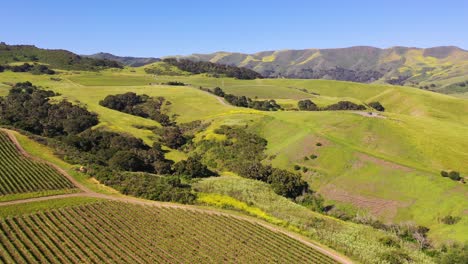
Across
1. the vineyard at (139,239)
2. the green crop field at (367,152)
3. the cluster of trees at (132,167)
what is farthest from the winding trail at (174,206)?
the green crop field at (367,152)

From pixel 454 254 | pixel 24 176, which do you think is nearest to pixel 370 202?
pixel 454 254

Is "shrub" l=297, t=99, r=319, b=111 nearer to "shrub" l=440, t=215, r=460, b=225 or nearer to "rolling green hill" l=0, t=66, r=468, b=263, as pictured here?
"rolling green hill" l=0, t=66, r=468, b=263

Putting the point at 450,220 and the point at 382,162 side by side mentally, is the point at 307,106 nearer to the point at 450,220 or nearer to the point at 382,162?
the point at 382,162

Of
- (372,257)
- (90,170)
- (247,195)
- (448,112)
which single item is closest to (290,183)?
(247,195)

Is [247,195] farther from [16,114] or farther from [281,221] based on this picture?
[16,114]

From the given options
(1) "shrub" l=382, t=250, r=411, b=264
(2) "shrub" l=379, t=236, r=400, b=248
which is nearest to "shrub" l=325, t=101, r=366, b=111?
(2) "shrub" l=379, t=236, r=400, b=248

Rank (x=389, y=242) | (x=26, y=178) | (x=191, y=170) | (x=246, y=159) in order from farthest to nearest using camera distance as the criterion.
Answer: (x=246, y=159) < (x=191, y=170) < (x=26, y=178) < (x=389, y=242)

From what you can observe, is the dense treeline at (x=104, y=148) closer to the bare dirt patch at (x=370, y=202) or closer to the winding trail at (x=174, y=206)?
the winding trail at (x=174, y=206)
